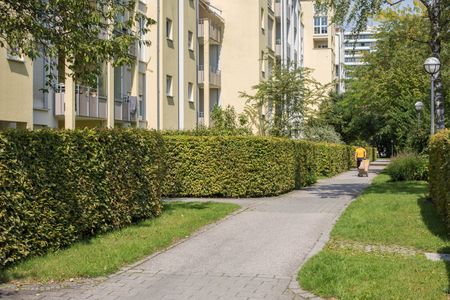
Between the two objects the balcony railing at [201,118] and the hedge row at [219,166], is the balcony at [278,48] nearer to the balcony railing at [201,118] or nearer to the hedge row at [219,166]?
the balcony railing at [201,118]

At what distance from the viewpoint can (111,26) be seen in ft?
39.2

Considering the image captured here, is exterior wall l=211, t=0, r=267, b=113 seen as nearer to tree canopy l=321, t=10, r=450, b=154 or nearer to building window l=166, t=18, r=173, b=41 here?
tree canopy l=321, t=10, r=450, b=154

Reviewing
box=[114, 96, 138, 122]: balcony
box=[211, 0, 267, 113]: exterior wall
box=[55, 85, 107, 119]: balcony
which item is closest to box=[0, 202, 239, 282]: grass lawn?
box=[55, 85, 107, 119]: balcony

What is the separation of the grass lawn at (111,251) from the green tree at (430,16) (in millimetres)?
8628

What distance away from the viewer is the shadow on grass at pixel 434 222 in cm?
888

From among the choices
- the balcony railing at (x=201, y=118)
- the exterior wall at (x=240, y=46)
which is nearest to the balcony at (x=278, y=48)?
the exterior wall at (x=240, y=46)

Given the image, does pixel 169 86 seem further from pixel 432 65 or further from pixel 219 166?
pixel 432 65

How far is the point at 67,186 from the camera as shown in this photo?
913 cm

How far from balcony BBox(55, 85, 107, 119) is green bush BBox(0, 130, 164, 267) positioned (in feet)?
39.0

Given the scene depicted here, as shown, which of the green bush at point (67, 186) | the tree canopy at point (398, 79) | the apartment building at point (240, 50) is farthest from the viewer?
the apartment building at point (240, 50)

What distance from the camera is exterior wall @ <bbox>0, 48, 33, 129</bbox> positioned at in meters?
19.1

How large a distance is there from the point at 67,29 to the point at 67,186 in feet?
10.9

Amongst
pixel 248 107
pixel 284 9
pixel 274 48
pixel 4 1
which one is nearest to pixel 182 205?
pixel 4 1

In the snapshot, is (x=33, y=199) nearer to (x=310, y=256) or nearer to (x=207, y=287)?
(x=207, y=287)
